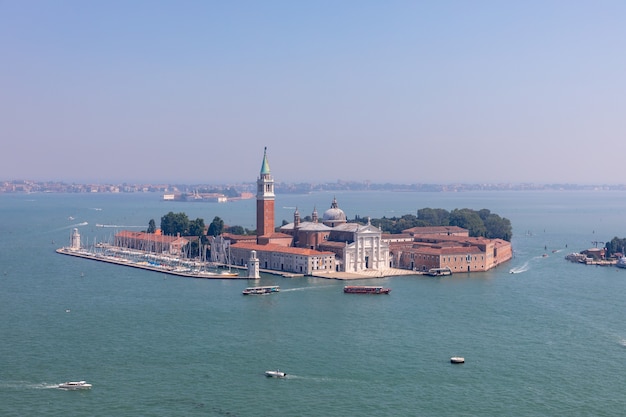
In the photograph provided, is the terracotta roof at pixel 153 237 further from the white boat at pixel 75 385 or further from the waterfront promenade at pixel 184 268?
the white boat at pixel 75 385

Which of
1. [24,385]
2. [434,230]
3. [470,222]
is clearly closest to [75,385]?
[24,385]

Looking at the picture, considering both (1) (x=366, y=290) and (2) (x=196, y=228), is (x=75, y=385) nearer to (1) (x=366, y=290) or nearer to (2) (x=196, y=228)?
(1) (x=366, y=290)

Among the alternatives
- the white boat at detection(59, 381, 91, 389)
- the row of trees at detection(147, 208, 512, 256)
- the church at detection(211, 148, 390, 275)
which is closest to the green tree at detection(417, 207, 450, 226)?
the row of trees at detection(147, 208, 512, 256)

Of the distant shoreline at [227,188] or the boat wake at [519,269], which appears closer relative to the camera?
the boat wake at [519,269]

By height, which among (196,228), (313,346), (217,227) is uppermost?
(217,227)

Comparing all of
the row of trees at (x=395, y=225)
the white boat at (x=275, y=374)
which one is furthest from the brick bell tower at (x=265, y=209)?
A: the white boat at (x=275, y=374)

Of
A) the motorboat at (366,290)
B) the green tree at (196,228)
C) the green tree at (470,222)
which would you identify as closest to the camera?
the motorboat at (366,290)
